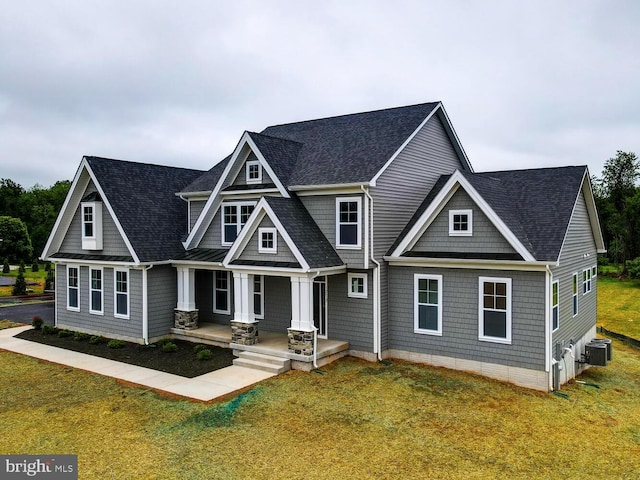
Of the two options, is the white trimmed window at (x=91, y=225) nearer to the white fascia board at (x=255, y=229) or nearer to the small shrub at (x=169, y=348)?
the small shrub at (x=169, y=348)

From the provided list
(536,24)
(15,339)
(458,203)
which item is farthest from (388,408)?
(15,339)

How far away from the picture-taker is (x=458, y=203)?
1444 cm

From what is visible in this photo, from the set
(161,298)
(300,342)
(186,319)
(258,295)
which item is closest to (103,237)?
(161,298)

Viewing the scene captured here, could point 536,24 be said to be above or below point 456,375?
above

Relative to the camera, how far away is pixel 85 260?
19.4 meters

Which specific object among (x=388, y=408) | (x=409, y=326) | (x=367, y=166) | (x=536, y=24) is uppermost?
(x=536, y=24)

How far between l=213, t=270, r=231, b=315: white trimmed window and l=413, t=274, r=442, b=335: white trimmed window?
7647mm

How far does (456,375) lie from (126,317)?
1209 centimetres

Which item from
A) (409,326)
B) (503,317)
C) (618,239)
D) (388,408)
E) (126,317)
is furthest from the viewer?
(618,239)

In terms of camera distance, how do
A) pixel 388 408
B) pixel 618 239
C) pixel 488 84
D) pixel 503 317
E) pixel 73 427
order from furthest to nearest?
pixel 618 239, pixel 488 84, pixel 503 317, pixel 388 408, pixel 73 427

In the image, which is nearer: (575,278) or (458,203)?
(458,203)

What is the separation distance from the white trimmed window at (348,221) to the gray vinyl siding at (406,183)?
1.77 feet

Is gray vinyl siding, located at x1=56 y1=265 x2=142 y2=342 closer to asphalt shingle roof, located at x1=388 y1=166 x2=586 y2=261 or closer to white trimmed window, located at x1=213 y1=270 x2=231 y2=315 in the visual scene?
white trimmed window, located at x1=213 y1=270 x2=231 y2=315

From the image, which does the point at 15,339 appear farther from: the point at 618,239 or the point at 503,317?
the point at 618,239
